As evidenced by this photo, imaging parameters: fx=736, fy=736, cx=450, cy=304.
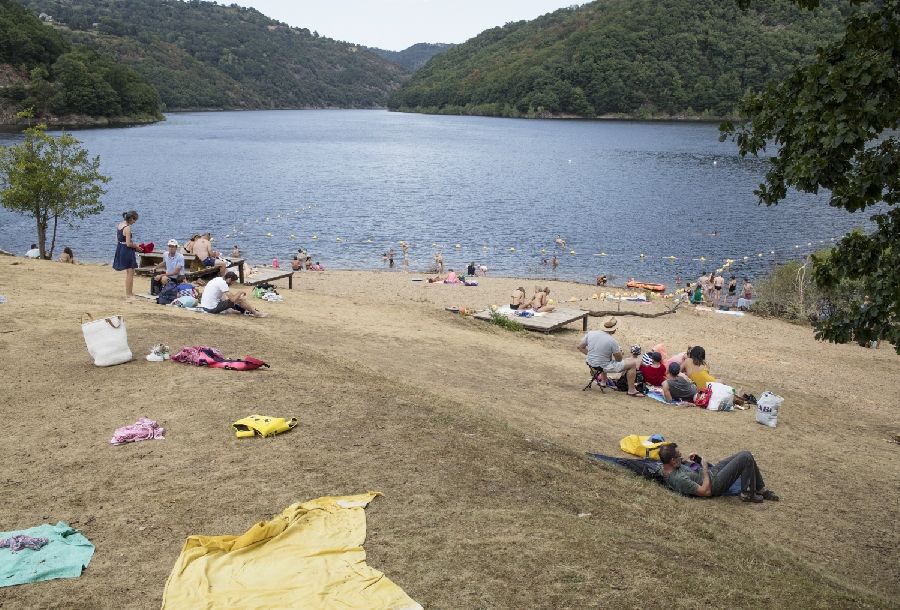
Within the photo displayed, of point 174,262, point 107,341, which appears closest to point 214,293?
point 174,262

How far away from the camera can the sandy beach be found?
5441 millimetres

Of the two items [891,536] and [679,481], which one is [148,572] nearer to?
[679,481]

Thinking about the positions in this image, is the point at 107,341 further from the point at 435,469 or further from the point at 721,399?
the point at 721,399

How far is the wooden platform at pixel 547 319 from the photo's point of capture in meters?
17.3

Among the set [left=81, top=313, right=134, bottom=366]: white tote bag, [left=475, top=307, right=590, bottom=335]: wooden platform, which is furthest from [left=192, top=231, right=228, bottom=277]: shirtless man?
[left=81, top=313, right=134, bottom=366]: white tote bag

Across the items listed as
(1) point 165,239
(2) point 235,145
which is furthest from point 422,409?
(2) point 235,145

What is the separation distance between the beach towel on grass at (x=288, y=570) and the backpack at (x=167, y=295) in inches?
398

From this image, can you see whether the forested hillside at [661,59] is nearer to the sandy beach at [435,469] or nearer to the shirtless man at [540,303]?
the shirtless man at [540,303]

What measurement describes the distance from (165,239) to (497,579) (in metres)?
36.5

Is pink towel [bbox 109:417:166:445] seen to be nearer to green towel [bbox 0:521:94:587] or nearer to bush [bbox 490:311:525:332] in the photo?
green towel [bbox 0:521:94:587]

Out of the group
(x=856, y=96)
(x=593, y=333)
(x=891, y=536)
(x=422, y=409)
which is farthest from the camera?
(x=593, y=333)

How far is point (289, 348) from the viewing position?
11602 millimetres

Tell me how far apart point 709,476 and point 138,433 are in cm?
624

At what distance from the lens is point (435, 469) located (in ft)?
23.3
